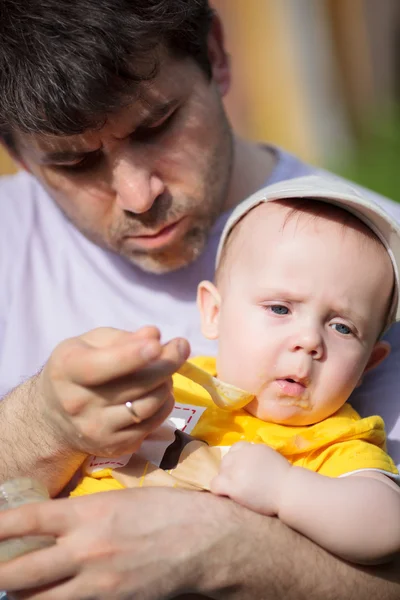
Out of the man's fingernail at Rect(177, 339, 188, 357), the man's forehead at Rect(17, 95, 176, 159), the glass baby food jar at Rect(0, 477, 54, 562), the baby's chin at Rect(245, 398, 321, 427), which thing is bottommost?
the glass baby food jar at Rect(0, 477, 54, 562)

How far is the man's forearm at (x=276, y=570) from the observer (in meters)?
1.86

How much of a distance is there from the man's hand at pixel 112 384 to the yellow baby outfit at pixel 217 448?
0.19 meters

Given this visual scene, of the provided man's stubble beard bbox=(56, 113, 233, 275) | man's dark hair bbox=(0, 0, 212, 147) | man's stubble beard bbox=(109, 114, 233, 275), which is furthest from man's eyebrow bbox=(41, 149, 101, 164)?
man's stubble beard bbox=(109, 114, 233, 275)

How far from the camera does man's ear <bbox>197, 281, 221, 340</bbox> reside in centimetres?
228

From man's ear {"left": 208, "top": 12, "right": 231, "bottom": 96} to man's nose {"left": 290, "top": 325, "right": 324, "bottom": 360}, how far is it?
1.21 metres

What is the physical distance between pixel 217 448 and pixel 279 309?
15.3 inches

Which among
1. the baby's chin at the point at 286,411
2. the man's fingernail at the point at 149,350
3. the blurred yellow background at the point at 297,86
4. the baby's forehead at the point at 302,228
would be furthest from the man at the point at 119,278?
the blurred yellow background at the point at 297,86

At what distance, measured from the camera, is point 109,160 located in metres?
2.41

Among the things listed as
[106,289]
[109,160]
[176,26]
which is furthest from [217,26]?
[106,289]

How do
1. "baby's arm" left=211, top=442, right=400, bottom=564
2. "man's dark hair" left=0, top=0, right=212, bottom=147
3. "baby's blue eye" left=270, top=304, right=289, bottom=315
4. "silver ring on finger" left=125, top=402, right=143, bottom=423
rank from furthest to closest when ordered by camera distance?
"man's dark hair" left=0, top=0, right=212, bottom=147
"baby's blue eye" left=270, top=304, right=289, bottom=315
"baby's arm" left=211, top=442, right=400, bottom=564
"silver ring on finger" left=125, top=402, right=143, bottom=423

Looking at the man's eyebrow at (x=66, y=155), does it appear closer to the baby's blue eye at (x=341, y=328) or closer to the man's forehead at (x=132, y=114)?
the man's forehead at (x=132, y=114)

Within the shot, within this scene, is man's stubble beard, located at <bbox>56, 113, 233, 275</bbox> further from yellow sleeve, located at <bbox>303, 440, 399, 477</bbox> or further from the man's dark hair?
yellow sleeve, located at <bbox>303, 440, 399, 477</bbox>

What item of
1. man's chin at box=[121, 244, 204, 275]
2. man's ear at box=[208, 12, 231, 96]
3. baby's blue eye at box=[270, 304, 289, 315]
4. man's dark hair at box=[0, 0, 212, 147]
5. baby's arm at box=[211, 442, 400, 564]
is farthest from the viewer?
man's ear at box=[208, 12, 231, 96]

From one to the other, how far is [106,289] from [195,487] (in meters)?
1.02
